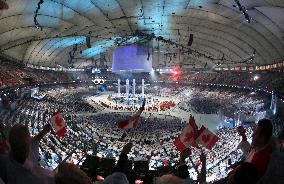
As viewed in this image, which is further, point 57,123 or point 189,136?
point 57,123

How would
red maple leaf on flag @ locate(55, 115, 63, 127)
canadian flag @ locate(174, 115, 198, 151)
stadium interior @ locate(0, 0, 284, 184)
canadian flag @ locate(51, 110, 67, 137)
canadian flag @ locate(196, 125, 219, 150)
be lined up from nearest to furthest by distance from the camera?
stadium interior @ locate(0, 0, 284, 184) → canadian flag @ locate(174, 115, 198, 151) → canadian flag @ locate(196, 125, 219, 150) → canadian flag @ locate(51, 110, 67, 137) → red maple leaf on flag @ locate(55, 115, 63, 127)

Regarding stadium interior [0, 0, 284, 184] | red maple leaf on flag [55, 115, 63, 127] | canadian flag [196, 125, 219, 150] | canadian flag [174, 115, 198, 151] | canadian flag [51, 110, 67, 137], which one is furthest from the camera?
red maple leaf on flag [55, 115, 63, 127]

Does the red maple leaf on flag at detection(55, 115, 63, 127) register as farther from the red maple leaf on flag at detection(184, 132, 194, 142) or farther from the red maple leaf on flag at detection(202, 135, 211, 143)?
the red maple leaf on flag at detection(202, 135, 211, 143)

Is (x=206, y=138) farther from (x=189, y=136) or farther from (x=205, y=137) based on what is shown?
(x=189, y=136)

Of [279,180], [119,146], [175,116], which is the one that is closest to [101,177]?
[279,180]

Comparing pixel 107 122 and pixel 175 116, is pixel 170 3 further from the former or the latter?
pixel 107 122

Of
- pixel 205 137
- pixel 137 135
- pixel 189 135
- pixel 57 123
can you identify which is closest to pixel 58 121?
pixel 57 123

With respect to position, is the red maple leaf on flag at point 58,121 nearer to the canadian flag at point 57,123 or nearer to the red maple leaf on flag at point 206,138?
the canadian flag at point 57,123

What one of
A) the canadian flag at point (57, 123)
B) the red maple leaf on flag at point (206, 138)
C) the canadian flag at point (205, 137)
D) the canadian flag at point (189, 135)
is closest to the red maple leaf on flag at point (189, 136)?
the canadian flag at point (189, 135)

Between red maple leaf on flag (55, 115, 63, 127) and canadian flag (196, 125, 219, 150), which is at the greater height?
red maple leaf on flag (55, 115, 63, 127)

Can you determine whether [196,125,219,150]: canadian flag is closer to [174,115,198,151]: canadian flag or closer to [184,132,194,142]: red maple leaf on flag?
[174,115,198,151]: canadian flag

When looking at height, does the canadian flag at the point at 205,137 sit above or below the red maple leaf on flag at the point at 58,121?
below

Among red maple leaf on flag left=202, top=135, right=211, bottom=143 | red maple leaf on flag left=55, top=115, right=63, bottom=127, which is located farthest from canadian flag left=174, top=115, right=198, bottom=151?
Answer: red maple leaf on flag left=55, top=115, right=63, bottom=127

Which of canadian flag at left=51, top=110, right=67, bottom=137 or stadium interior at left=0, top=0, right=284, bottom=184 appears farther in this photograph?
canadian flag at left=51, top=110, right=67, bottom=137
